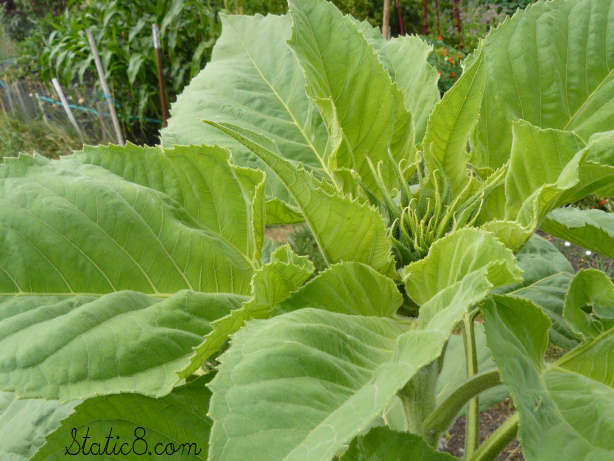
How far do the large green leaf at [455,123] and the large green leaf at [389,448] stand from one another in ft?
0.71

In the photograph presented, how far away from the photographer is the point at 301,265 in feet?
1.46

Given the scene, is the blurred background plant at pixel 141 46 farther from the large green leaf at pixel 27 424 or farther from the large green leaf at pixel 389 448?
the large green leaf at pixel 389 448

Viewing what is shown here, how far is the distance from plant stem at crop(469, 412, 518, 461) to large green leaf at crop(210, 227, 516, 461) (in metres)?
0.26

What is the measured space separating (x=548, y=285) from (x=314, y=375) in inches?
16.2

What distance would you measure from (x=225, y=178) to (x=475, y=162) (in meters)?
0.25

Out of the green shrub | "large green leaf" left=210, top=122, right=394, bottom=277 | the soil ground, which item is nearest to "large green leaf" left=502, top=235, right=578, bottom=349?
the green shrub

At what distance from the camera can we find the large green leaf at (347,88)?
49cm

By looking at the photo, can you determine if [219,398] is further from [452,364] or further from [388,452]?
[452,364]

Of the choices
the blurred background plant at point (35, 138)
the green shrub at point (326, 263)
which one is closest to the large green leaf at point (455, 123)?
the green shrub at point (326, 263)

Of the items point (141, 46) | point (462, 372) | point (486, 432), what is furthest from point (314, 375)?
point (141, 46)

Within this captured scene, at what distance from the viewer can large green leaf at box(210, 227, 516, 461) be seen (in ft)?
0.96

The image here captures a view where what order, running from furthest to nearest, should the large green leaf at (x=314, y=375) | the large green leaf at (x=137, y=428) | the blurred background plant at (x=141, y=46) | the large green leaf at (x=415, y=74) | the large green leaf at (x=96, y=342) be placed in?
the blurred background plant at (x=141, y=46) < the large green leaf at (x=415, y=74) < the large green leaf at (x=137, y=428) < the large green leaf at (x=96, y=342) < the large green leaf at (x=314, y=375)

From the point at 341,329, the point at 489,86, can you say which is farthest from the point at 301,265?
the point at 489,86

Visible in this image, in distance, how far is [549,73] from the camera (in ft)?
1.93
